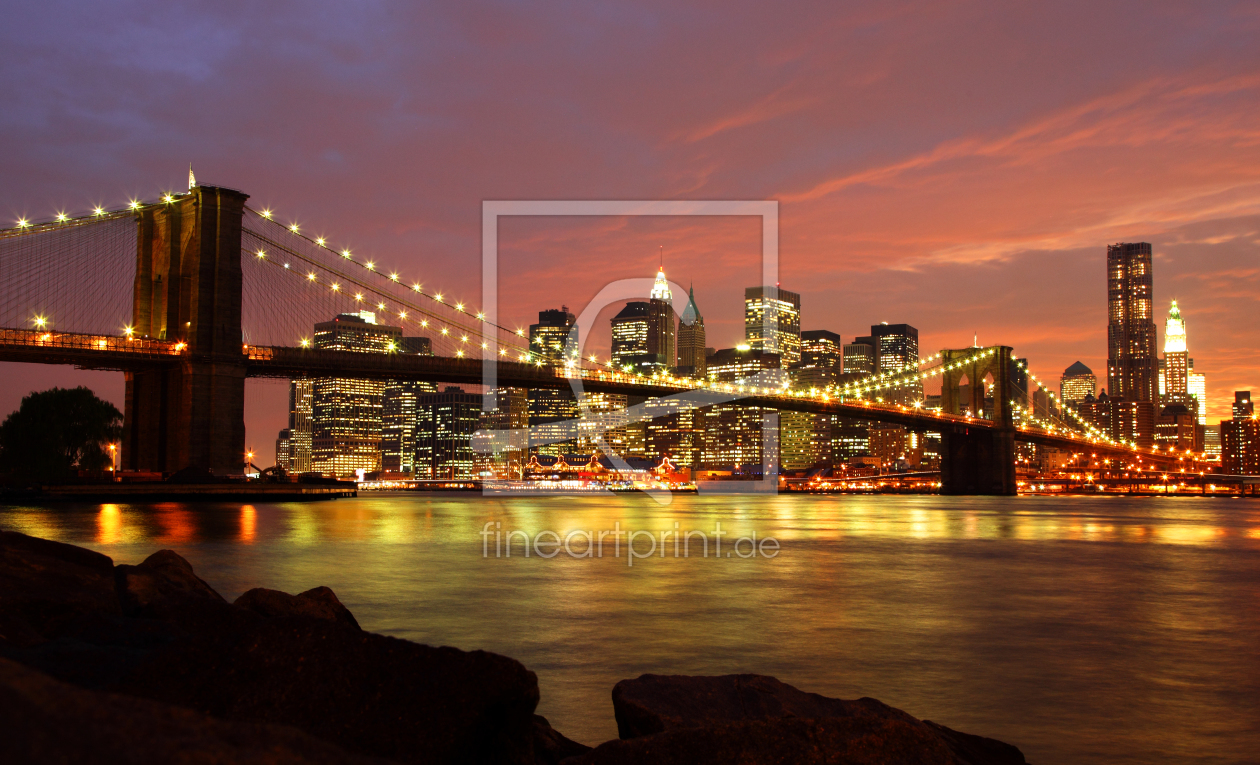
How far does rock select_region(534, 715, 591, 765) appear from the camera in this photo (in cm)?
530

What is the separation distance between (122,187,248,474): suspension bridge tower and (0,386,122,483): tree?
3.53 meters

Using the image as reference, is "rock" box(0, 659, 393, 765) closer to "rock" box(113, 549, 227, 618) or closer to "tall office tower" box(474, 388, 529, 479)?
"rock" box(113, 549, 227, 618)

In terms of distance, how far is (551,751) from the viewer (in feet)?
17.8

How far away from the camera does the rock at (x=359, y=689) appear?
401 centimetres

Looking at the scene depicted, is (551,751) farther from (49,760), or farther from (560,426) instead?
(560,426)

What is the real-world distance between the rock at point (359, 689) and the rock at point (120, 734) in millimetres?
1361

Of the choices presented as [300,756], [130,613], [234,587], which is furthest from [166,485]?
[300,756]

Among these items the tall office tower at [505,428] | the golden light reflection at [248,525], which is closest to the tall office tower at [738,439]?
the tall office tower at [505,428]

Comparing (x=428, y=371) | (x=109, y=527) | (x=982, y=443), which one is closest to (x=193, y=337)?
(x=428, y=371)

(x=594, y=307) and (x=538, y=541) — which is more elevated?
(x=594, y=307)

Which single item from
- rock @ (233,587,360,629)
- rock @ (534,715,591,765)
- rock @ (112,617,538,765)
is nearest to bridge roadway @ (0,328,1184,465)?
rock @ (233,587,360,629)

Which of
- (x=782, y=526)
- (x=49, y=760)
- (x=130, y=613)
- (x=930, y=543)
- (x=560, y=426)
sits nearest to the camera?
(x=49, y=760)

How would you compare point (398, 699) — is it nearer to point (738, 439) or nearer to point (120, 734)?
point (120, 734)

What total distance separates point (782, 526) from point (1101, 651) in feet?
95.3
